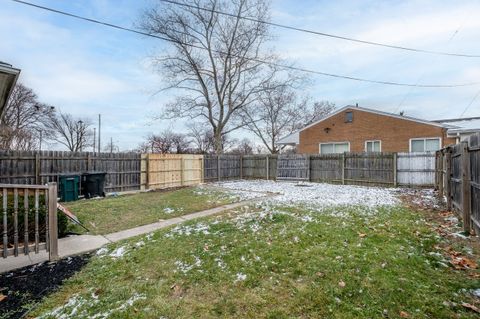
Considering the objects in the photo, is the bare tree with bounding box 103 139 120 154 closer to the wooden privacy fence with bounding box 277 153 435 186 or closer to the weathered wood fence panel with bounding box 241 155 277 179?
the weathered wood fence panel with bounding box 241 155 277 179

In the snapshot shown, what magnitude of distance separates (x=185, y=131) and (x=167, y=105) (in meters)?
11.0

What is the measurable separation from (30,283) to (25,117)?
1206 inches

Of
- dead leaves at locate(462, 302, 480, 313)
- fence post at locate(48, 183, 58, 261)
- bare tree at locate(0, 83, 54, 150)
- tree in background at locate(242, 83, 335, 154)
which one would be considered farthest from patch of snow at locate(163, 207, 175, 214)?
tree in background at locate(242, 83, 335, 154)

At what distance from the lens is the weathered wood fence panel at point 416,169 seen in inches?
485

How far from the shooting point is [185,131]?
34.6 m

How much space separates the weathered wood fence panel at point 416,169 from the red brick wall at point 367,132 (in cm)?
434

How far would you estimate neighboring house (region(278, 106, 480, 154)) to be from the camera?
15.6 metres

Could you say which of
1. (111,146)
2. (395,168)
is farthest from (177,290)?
(111,146)

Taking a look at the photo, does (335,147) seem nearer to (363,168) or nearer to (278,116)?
(363,168)

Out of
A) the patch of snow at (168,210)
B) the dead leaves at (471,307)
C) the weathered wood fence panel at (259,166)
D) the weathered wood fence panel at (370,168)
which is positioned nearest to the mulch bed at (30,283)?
the patch of snow at (168,210)

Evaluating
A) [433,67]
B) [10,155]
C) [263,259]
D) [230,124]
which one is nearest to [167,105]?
[230,124]

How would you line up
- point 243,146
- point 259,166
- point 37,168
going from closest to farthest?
1. point 37,168
2. point 259,166
3. point 243,146

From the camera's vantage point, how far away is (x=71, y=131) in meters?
36.6

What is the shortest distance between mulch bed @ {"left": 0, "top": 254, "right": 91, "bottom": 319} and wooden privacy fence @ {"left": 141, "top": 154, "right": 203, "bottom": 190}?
10.1 metres
